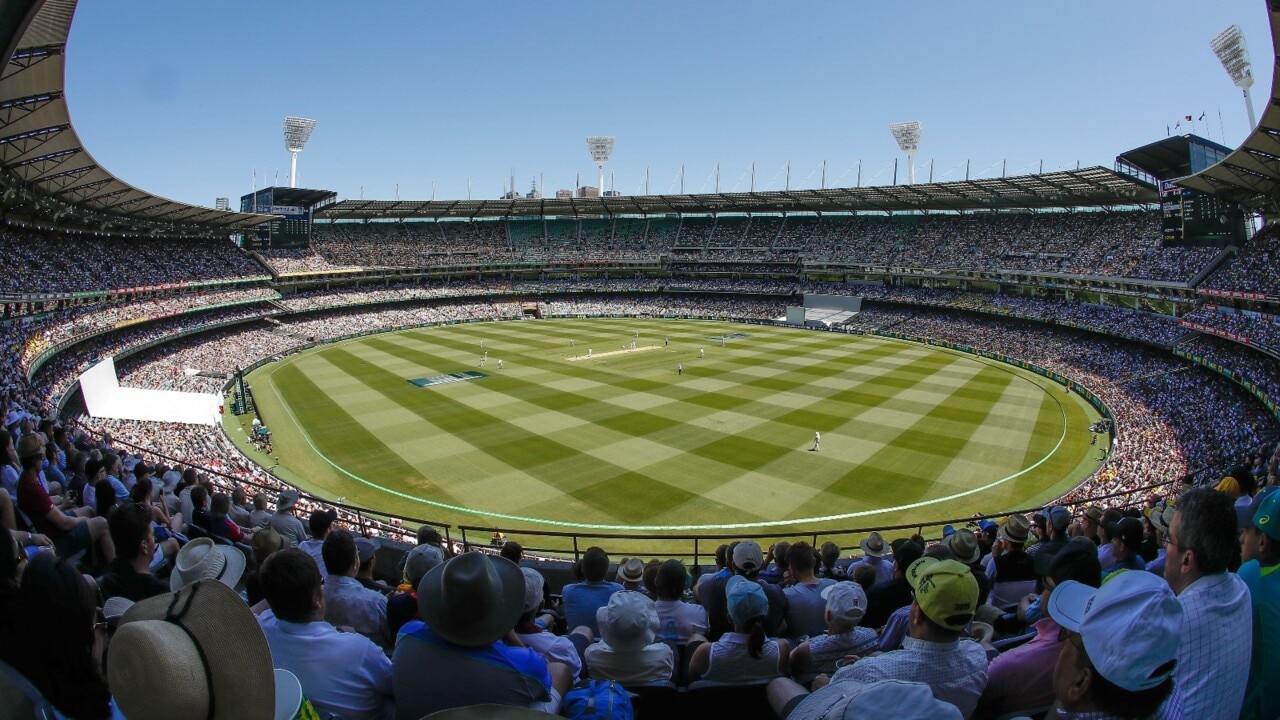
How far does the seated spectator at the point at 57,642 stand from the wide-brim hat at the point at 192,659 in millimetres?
611

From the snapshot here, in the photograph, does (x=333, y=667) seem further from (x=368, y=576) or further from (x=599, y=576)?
(x=368, y=576)

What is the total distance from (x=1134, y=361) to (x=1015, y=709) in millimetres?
51423

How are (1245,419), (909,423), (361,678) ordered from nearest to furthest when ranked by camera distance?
(361,678) < (1245,419) < (909,423)

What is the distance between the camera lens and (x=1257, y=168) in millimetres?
33281

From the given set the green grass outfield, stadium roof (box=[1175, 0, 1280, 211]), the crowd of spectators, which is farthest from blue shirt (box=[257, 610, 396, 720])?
the crowd of spectators

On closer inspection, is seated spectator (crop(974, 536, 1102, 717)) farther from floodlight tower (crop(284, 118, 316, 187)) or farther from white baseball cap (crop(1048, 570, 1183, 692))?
floodlight tower (crop(284, 118, 316, 187))

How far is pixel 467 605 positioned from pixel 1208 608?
3.75 metres

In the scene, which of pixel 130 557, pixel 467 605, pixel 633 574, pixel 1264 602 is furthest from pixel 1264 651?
pixel 130 557

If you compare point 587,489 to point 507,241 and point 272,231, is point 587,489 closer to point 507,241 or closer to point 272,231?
point 272,231

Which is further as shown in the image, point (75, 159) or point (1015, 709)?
point (75, 159)

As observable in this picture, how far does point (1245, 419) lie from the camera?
2783 cm

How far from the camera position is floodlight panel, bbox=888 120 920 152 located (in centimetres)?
7850

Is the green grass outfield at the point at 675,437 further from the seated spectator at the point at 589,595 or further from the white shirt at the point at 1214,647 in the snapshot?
the white shirt at the point at 1214,647

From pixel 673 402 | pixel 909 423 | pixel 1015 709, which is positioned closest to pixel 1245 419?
pixel 909 423
